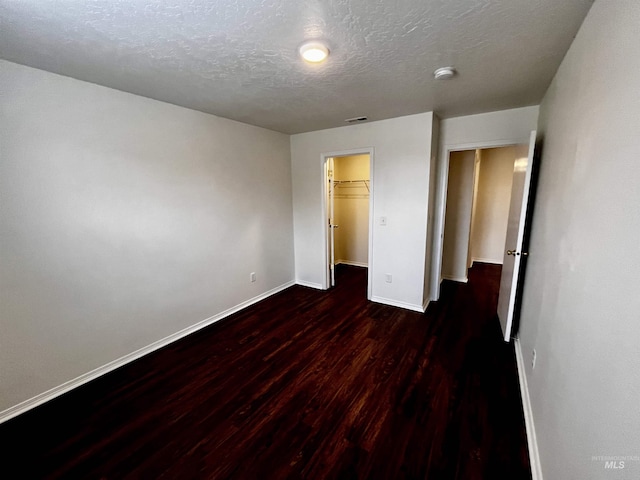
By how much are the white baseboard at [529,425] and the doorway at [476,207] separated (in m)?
2.28

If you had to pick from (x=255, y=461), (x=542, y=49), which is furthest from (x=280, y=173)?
(x=255, y=461)

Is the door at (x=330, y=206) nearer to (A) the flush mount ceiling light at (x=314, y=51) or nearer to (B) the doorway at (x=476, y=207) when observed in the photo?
(B) the doorway at (x=476, y=207)

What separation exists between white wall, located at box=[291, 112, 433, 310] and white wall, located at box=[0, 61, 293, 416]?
1027 mm

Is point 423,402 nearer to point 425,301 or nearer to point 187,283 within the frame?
point 425,301

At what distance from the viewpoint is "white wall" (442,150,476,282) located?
408cm

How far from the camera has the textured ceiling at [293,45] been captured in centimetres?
123

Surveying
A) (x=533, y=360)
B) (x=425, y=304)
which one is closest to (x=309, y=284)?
(x=425, y=304)

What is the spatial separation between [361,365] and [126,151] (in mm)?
2730

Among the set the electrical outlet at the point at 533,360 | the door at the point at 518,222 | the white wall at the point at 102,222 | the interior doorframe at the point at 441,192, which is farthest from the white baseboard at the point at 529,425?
the white wall at the point at 102,222

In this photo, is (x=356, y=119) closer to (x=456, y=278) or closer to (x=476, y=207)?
(x=456, y=278)

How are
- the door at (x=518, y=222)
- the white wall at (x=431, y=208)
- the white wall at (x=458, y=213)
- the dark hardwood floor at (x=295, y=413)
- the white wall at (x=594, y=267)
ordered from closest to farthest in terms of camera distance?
the white wall at (x=594, y=267), the dark hardwood floor at (x=295, y=413), the door at (x=518, y=222), the white wall at (x=431, y=208), the white wall at (x=458, y=213)

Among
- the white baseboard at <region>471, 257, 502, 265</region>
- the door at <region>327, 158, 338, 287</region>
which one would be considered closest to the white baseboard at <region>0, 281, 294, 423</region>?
the door at <region>327, 158, 338, 287</region>

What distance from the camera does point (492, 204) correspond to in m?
5.30

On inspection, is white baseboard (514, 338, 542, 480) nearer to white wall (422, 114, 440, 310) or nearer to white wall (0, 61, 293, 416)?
white wall (422, 114, 440, 310)
